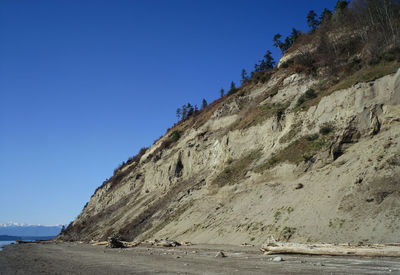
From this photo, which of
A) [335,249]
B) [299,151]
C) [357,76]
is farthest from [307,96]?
[335,249]

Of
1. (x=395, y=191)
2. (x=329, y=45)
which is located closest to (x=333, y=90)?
(x=395, y=191)

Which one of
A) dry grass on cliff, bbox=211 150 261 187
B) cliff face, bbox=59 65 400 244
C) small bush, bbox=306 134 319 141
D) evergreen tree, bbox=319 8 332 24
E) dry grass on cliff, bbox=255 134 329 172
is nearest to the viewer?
cliff face, bbox=59 65 400 244

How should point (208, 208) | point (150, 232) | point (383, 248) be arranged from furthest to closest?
point (150, 232)
point (208, 208)
point (383, 248)

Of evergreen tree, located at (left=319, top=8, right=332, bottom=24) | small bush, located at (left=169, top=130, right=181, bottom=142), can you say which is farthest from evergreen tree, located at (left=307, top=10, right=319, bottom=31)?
small bush, located at (left=169, top=130, right=181, bottom=142)

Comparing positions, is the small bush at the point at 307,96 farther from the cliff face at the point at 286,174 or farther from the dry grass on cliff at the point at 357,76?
the dry grass on cliff at the point at 357,76

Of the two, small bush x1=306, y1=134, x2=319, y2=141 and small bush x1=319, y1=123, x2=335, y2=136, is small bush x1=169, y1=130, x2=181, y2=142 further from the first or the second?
small bush x1=319, y1=123, x2=335, y2=136

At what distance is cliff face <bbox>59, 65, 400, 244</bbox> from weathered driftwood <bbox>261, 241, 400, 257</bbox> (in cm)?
235

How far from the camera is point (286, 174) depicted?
24016 millimetres

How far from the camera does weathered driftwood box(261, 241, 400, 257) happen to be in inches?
453

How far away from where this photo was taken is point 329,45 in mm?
39094

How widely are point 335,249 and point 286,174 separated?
461 inches

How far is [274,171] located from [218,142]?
14554 mm

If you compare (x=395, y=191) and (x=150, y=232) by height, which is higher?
(x=395, y=191)

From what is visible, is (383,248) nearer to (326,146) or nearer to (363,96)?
(326,146)
